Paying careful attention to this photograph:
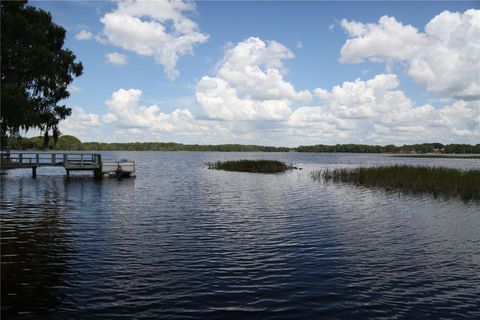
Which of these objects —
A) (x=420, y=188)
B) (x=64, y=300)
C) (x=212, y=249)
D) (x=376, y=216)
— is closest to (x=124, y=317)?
(x=64, y=300)

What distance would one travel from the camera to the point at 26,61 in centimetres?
2056

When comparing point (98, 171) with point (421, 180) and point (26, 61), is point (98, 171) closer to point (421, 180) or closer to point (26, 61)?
point (26, 61)

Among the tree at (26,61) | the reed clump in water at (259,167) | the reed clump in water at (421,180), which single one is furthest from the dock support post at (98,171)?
the reed clump in water at (421,180)

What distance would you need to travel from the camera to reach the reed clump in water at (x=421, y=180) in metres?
34.2

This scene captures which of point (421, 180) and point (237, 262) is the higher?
point (421, 180)

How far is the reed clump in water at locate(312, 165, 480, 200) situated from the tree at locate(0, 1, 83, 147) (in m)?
30.1

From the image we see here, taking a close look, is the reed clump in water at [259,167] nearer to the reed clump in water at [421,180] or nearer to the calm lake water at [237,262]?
the reed clump in water at [421,180]

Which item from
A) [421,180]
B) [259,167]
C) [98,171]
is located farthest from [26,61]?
[259,167]

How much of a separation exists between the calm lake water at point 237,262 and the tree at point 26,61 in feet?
17.7

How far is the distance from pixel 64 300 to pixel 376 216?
1833cm

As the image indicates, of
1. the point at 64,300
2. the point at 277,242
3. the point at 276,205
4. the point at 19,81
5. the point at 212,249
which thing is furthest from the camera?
the point at 276,205

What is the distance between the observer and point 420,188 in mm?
36656

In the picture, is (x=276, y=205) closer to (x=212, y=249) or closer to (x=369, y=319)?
(x=212, y=249)

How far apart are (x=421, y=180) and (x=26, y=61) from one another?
34078mm
